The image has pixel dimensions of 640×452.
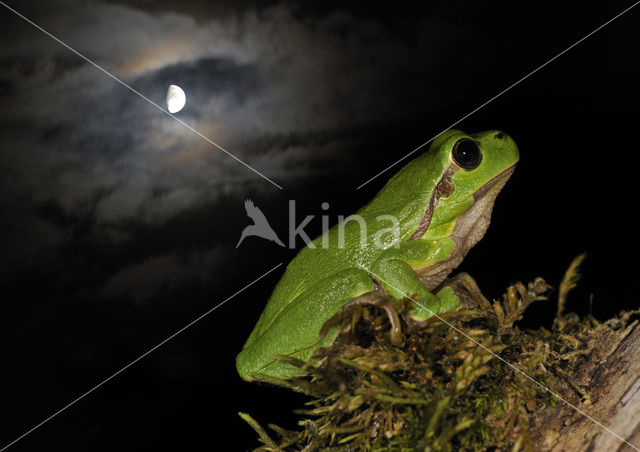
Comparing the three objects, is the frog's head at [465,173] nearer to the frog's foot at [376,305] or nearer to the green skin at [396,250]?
the green skin at [396,250]

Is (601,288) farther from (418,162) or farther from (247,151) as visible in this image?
(247,151)

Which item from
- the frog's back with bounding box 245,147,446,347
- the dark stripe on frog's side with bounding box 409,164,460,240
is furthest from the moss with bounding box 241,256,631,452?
the dark stripe on frog's side with bounding box 409,164,460,240

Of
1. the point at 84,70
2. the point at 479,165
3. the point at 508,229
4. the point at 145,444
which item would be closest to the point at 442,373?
the point at 479,165

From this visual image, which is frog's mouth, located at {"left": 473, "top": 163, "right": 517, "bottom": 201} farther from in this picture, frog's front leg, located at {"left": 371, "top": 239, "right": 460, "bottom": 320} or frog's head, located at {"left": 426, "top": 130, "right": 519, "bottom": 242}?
frog's front leg, located at {"left": 371, "top": 239, "right": 460, "bottom": 320}

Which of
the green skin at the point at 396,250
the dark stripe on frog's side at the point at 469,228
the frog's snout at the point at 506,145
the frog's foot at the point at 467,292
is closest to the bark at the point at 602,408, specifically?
the frog's foot at the point at 467,292

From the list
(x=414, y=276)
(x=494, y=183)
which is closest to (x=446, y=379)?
(x=414, y=276)
